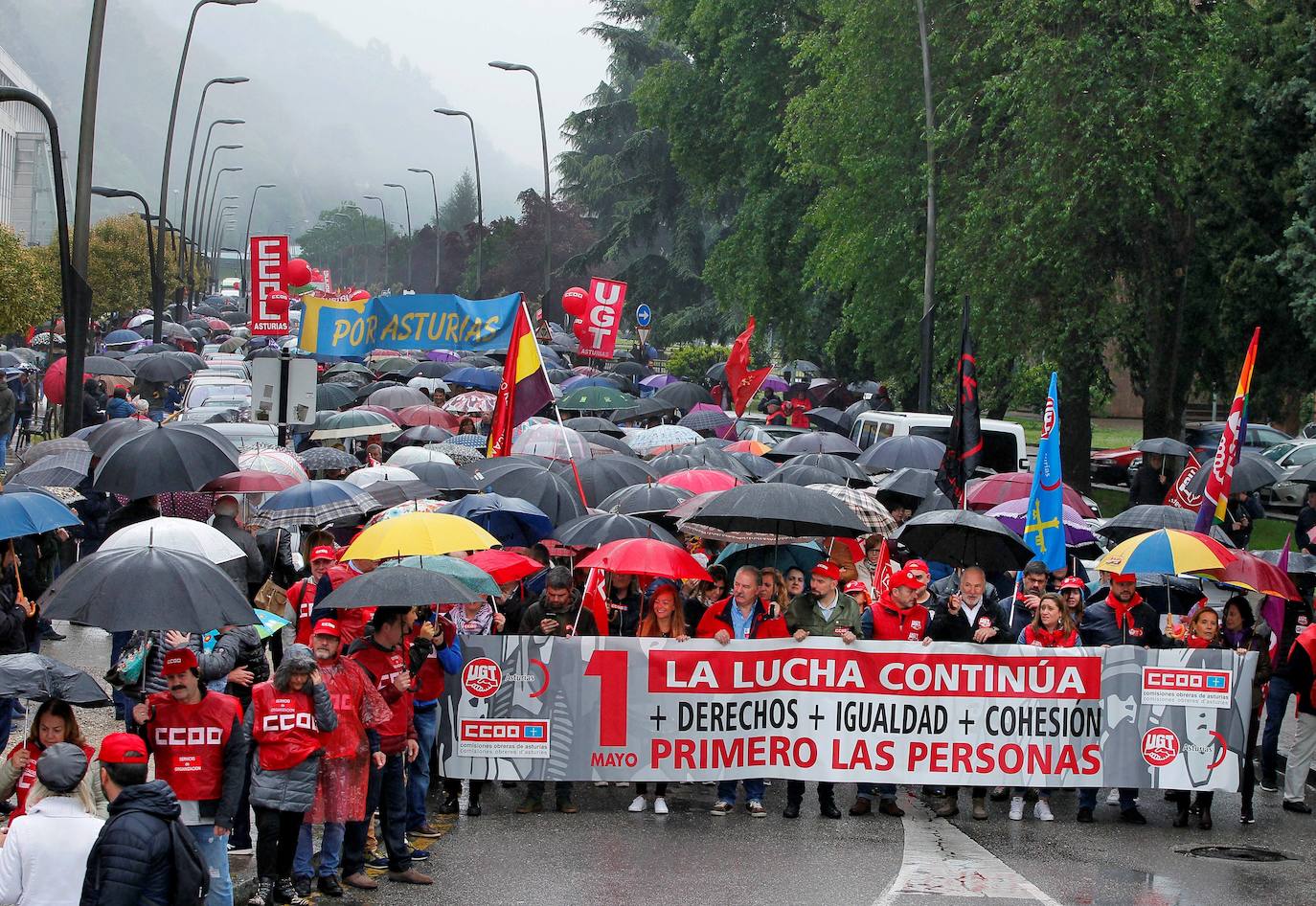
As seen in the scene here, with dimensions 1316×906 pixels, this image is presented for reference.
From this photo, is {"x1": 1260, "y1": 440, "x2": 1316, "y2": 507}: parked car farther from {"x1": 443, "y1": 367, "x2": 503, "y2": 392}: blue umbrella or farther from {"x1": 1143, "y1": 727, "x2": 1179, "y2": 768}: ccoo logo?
{"x1": 1143, "y1": 727, "x2": 1179, "y2": 768}: ccoo logo

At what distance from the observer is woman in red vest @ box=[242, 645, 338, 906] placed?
855cm

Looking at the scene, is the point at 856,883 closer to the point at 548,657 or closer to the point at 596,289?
the point at 548,657

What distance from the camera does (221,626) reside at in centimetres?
815

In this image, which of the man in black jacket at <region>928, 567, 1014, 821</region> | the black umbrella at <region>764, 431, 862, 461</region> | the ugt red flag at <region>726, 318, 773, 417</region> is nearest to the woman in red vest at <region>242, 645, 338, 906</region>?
the man in black jacket at <region>928, 567, 1014, 821</region>

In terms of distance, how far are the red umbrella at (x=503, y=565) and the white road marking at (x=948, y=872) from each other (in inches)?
120

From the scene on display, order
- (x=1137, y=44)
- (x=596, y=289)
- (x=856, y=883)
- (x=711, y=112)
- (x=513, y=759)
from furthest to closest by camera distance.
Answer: (x=711, y=112), (x=596, y=289), (x=1137, y=44), (x=513, y=759), (x=856, y=883)

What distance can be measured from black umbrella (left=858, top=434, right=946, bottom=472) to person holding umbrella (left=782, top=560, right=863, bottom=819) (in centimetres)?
913

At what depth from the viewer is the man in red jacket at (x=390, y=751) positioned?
929cm

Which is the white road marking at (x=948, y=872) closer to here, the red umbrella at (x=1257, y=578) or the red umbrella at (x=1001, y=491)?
the red umbrella at (x=1257, y=578)

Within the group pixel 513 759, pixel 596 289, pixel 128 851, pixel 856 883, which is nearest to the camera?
pixel 128 851

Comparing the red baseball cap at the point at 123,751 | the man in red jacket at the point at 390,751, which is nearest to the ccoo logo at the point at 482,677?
the man in red jacket at the point at 390,751

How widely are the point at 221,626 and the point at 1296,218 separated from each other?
75.3ft

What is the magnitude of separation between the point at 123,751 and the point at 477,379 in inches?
985

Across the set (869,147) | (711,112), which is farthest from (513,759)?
(711,112)
